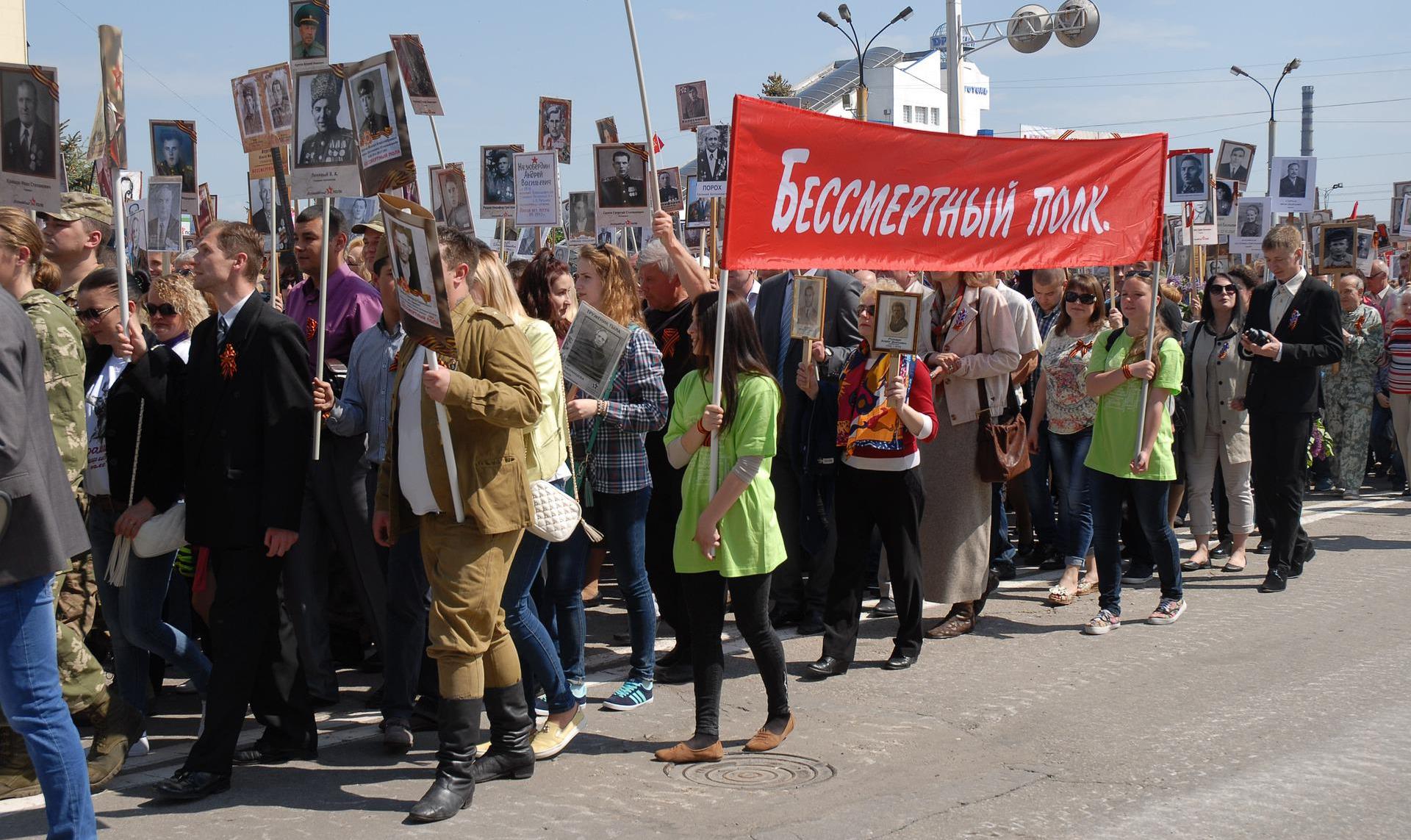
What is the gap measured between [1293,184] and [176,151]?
12.2 meters

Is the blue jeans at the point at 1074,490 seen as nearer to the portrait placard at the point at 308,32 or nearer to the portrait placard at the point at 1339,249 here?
the portrait placard at the point at 308,32

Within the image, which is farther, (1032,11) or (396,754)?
(1032,11)

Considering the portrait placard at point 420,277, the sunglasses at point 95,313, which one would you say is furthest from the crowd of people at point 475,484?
the portrait placard at point 420,277

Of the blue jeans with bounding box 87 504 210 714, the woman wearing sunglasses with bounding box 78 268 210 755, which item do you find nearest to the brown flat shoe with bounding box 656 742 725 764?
the blue jeans with bounding box 87 504 210 714

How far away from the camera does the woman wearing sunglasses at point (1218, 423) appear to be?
9.73m

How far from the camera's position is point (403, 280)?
4867 mm

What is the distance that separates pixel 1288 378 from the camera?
29.5 ft

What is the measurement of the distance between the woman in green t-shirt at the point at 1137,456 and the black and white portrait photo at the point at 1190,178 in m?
6.79

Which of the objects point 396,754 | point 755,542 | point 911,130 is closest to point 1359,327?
point 911,130

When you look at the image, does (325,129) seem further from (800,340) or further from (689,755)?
(689,755)

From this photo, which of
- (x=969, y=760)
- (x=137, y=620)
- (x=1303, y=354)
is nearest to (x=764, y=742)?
(x=969, y=760)

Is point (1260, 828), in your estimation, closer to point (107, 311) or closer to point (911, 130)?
point (911, 130)

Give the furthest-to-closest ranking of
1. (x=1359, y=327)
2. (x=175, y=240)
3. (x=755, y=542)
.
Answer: (x=1359, y=327) < (x=175, y=240) < (x=755, y=542)

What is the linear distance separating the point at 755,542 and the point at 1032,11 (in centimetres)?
2218
